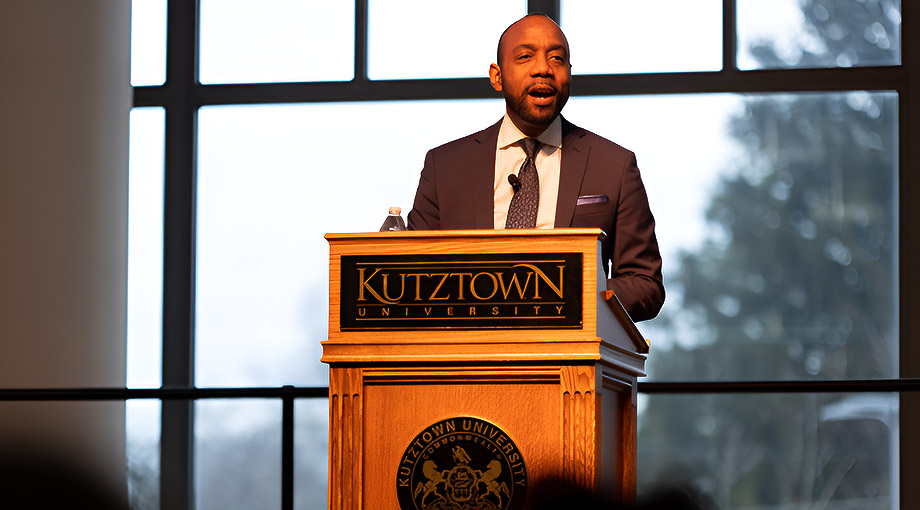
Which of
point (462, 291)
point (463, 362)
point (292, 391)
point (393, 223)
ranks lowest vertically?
point (292, 391)

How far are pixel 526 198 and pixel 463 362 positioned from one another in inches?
27.4

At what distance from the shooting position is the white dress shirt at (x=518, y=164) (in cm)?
261

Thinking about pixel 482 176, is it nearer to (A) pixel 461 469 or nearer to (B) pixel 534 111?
(B) pixel 534 111

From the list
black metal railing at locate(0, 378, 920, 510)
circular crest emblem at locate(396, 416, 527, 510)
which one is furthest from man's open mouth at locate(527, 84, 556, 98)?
black metal railing at locate(0, 378, 920, 510)

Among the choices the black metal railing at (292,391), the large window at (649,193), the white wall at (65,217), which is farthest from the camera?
the large window at (649,193)

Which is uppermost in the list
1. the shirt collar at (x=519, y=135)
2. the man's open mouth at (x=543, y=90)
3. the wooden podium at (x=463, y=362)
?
the man's open mouth at (x=543, y=90)

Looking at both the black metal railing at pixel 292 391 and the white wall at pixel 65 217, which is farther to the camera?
the white wall at pixel 65 217

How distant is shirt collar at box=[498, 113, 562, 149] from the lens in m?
2.67

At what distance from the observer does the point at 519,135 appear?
2.67 meters

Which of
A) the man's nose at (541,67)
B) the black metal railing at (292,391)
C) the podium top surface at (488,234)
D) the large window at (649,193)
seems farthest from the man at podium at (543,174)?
the large window at (649,193)

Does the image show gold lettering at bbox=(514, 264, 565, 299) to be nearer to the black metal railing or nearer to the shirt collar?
the shirt collar

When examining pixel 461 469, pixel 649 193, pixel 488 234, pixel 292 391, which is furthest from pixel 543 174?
pixel 649 193

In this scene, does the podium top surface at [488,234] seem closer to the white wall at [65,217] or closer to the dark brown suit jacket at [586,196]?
the dark brown suit jacket at [586,196]

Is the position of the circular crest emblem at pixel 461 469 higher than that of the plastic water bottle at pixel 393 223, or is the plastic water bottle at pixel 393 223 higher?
the plastic water bottle at pixel 393 223
